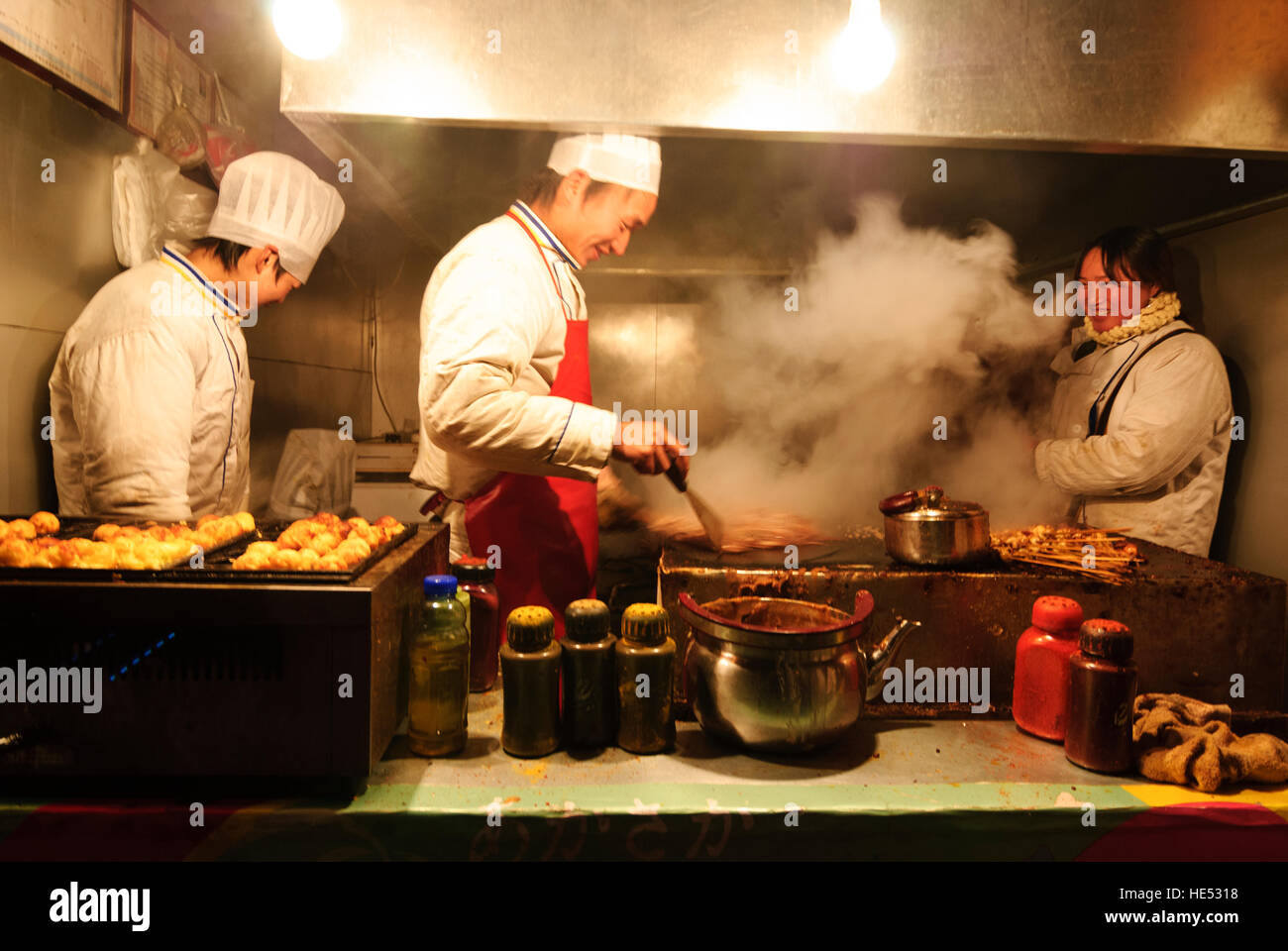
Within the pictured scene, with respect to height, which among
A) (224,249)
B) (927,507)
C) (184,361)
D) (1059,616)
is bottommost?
(1059,616)

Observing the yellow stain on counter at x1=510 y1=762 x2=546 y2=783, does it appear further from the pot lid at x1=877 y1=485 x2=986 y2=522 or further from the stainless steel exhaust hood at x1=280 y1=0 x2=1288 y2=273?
the stainless steel exhaust hood at x1=280 y1=0 x2=1288 y2=273

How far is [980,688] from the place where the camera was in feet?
5.56

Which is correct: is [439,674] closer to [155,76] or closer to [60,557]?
[60,557]

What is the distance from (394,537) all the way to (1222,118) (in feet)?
9.02

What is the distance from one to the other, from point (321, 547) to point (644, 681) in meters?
0.70

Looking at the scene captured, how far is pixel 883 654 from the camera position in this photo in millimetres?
1527

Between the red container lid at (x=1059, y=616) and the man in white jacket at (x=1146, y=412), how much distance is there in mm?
1698

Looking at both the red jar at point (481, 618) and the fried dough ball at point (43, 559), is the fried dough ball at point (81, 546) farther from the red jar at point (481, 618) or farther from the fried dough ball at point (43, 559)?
the red jar at point (481, 618)

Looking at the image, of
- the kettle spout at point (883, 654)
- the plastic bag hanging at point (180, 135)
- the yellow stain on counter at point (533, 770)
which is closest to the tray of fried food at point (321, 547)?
the yellow stain on counter at point (533, 770)

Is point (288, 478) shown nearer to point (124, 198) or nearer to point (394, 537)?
point (124, 198)

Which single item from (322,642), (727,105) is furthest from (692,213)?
(322,642)

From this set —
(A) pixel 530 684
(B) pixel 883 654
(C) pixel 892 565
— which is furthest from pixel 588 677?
(C) pixel 892 565

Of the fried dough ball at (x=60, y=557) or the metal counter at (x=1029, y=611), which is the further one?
the metal counter at (x=1029, y=611)

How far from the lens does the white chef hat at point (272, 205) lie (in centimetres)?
261
